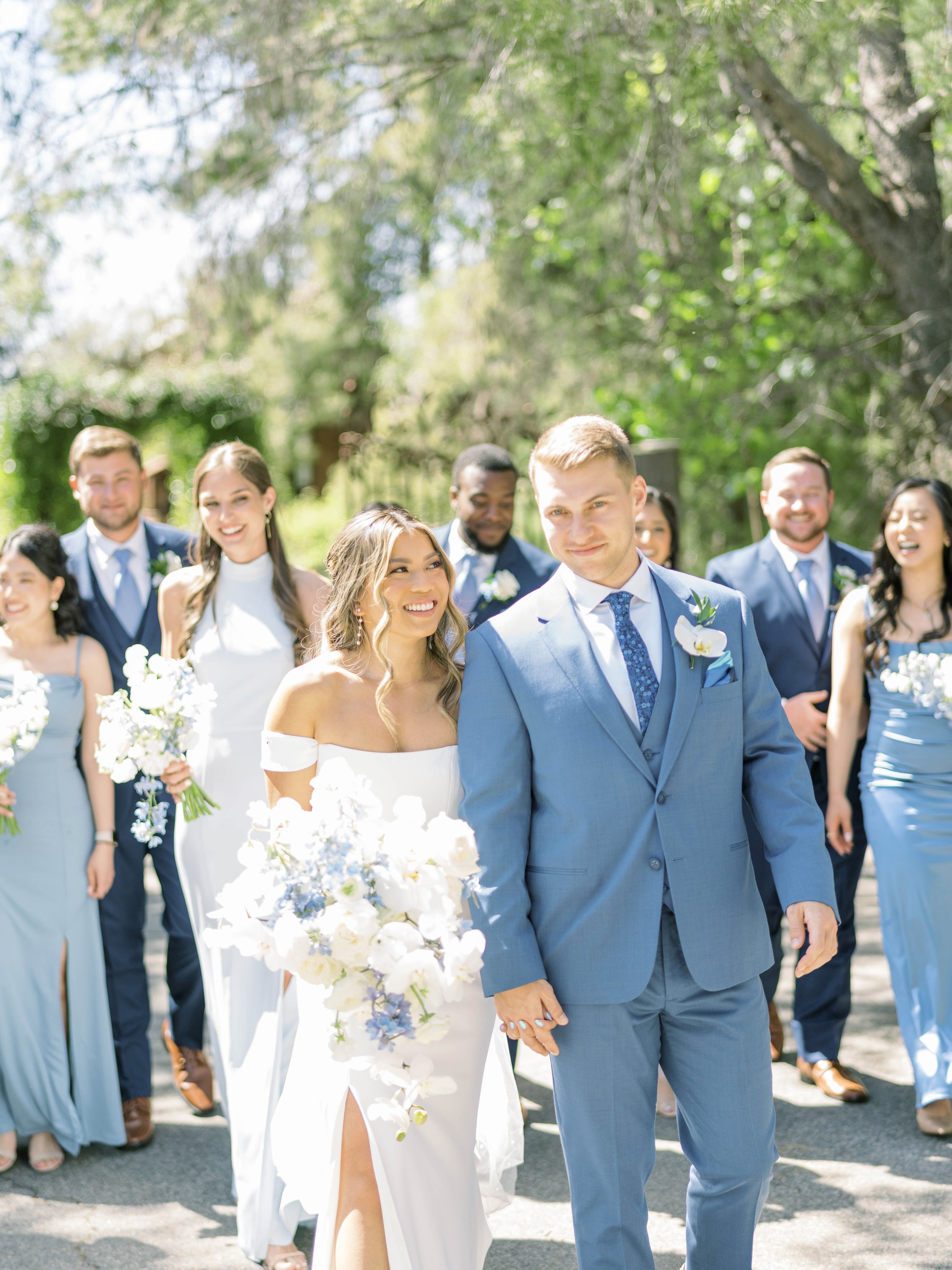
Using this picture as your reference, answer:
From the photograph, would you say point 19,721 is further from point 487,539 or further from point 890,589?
point 890,589

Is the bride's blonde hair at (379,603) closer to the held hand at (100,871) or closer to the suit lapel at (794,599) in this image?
the held hand at (100,871)

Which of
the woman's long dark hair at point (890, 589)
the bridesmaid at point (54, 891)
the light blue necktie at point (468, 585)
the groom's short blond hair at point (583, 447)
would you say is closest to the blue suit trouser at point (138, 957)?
the bridesmaid at point (54, 891)

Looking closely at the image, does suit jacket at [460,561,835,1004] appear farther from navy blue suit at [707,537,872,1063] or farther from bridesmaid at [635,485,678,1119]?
bridesmaid at [635,485,678,1119]

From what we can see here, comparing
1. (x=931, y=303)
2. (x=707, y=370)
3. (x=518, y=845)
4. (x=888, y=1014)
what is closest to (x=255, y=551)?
(x=518, y=845)

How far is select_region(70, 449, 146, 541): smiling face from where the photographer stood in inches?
209

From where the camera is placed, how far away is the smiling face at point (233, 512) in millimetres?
4461

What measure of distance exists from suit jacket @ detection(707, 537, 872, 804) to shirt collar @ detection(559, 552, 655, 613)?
2163 mm

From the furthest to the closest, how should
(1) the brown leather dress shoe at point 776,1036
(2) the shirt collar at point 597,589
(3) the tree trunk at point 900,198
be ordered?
(3) the tree trunk at point 900,198
(1) the brown leather dress shoe at point 776,1036
(2) the shirt collar at point 597,589

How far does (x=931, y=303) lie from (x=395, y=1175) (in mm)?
6267

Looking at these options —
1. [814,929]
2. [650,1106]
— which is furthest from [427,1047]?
[814,929]

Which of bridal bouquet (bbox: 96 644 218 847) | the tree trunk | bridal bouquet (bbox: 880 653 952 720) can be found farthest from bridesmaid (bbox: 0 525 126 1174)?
the tree trunk

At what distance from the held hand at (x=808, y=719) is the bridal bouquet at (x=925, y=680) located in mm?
392

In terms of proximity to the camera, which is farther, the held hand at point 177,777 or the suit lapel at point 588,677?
the held hand at point 177,777

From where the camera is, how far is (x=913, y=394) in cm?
784
